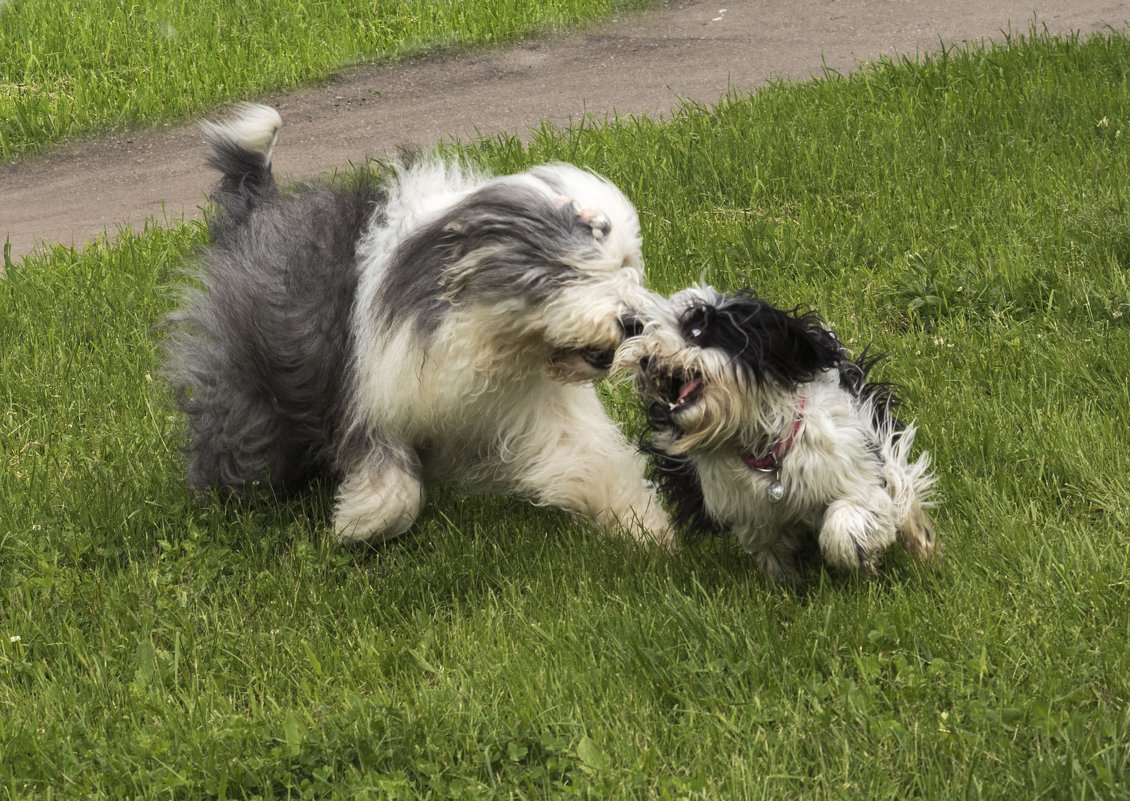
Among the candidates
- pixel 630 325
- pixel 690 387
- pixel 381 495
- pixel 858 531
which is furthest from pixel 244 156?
pixel 858 531

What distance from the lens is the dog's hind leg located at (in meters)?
4.19

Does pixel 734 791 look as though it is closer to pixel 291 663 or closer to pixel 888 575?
pixel 888 575

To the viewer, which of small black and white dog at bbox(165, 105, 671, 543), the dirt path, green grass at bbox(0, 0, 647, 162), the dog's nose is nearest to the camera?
the dog's nose

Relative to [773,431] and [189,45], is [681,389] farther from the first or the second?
[189,45]

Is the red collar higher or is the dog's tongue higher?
the dog's tongue

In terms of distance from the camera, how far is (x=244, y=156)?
15.6 ft

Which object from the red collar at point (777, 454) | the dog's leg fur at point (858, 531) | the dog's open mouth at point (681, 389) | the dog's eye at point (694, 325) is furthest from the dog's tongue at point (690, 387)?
the dog's leg fur at point (858, 531)

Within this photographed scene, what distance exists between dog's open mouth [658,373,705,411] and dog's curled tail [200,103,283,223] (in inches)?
80.1

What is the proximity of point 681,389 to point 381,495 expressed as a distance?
1257mm

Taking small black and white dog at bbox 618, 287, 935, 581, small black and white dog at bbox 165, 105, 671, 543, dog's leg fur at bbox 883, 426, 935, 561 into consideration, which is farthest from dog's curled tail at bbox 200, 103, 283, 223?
dog's leg fur at bbox 883, 426, 935, 561

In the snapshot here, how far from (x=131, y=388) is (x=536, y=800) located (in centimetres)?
345

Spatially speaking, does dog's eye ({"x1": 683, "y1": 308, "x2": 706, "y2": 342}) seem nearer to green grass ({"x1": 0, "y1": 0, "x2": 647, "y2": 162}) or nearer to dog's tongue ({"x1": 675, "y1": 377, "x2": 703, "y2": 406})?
dog's tongue ({"x1": 675, "y1": 377, "x2": 703, "y2": 406})

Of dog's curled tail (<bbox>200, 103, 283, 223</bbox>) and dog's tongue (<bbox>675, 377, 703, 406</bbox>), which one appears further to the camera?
dog's curled tail (<bbox>200, 103, 283, 223</bbox>)

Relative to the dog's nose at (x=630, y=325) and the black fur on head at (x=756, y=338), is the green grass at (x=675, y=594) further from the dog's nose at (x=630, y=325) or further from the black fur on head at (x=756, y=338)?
the dog's nose at (x=630, y=325)
